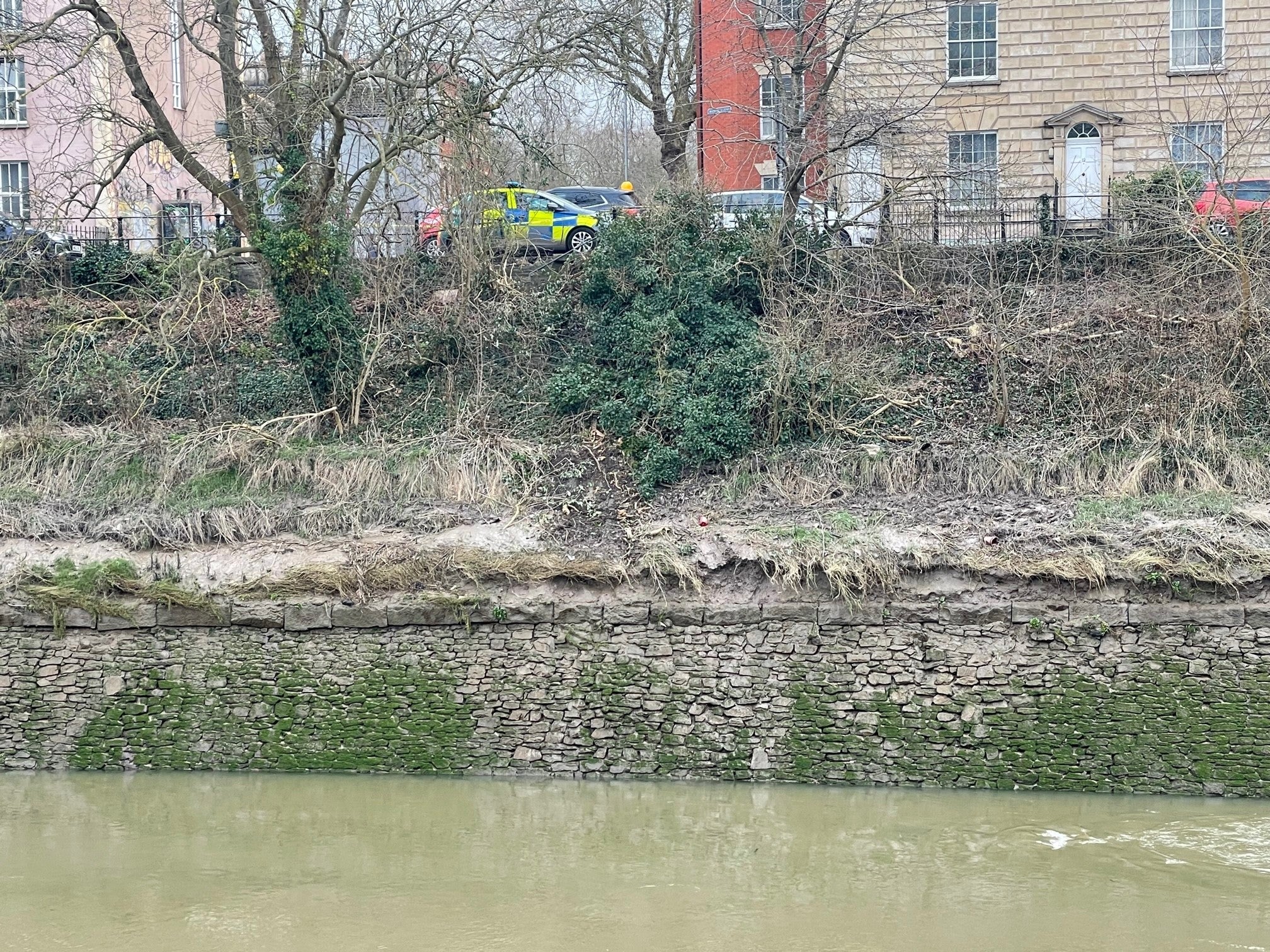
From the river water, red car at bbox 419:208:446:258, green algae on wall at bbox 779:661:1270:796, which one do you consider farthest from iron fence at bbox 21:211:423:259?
green algae on wall at bbox 779:661:1270:796

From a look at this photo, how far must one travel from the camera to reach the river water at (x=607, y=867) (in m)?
8.76

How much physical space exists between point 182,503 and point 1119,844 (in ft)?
32.7

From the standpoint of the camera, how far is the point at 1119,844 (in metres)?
10.1

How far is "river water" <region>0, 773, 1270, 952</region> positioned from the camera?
345 inches

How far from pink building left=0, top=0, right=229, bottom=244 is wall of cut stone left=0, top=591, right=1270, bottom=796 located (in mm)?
6523

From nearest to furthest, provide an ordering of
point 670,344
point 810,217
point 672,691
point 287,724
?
point 672,691 < point 287,724 < point 670,344 < point 810,217

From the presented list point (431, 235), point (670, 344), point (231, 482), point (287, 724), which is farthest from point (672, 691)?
point (431, 235)

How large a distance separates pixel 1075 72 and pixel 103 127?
18.9 metres

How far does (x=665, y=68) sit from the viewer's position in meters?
24.5

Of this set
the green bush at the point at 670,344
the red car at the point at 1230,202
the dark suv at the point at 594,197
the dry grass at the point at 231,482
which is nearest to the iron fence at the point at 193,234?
the green bush at the point at 670,344

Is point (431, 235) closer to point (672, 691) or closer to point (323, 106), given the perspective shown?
point (323, 106)

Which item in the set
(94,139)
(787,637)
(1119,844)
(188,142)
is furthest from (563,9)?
(94,139)

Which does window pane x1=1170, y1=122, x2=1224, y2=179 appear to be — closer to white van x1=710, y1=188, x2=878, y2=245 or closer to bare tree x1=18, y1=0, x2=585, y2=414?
white van x1=710, y1=188, x2=878, y2=245

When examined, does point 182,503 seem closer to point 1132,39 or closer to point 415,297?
point 415,297
